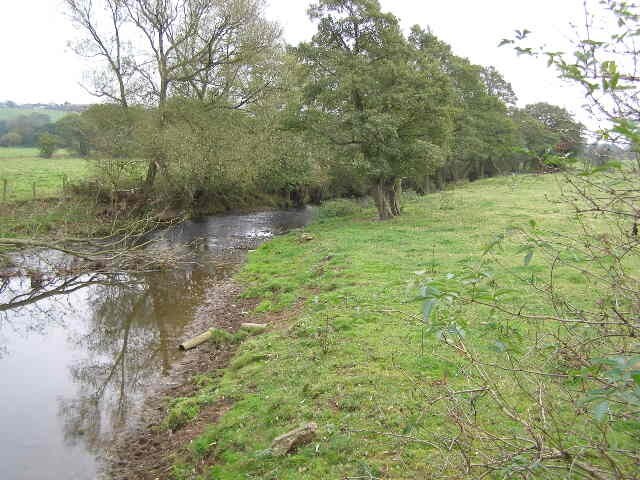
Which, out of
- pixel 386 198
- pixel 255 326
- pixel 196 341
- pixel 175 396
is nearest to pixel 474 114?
pixel 386 198

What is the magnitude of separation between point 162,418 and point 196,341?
3.10 metres

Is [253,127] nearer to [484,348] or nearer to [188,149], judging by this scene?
[188,149]

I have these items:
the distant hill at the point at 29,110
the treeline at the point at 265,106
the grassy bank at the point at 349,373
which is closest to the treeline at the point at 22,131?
the distant hill at the point at 29,110

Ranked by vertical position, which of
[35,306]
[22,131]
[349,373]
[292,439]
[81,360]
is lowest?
[81,360]

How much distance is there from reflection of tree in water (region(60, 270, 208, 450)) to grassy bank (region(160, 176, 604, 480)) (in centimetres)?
180

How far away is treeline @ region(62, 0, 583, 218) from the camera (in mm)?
22500

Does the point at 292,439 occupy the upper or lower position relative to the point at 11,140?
lower

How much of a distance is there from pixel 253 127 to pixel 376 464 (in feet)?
93.1

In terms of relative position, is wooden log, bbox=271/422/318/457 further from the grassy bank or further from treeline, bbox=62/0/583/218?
treeline, bbox=62/0/583/218

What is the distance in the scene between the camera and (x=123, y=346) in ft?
39.8

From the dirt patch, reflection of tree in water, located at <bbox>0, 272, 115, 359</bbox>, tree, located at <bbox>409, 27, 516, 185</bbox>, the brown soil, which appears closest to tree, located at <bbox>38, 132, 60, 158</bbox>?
reflection of tree in water, located at <bbox>0, 272, 115, 359</bbox>

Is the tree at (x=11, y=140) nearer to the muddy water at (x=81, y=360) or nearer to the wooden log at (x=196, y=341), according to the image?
the muddy water at (x=81, y=360)

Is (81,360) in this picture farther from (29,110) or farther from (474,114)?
(29,110)

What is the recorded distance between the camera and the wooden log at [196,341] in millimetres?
11539
